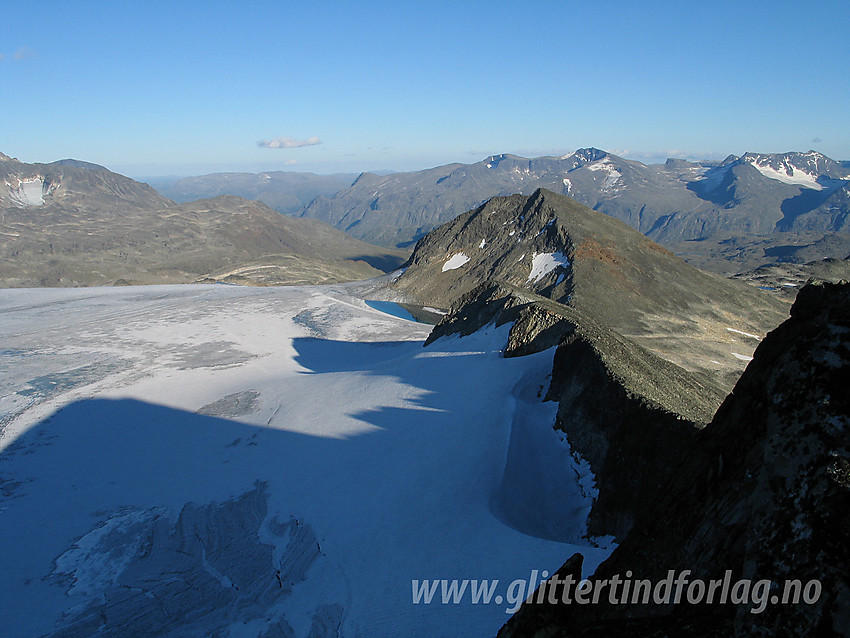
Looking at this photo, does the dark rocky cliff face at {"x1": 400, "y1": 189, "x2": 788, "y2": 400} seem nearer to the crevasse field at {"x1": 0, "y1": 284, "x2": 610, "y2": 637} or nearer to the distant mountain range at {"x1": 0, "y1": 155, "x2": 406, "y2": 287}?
the crevasse field at {"x1": 0, "y1": 284, "x2": 610, "y2": 637}

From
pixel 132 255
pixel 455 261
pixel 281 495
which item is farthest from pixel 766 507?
pixel 132 255

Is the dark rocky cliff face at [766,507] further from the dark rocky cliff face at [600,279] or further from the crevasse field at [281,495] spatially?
the dark rocky cliff face at [600,279]

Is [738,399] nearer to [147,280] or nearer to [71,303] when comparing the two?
[71,303]

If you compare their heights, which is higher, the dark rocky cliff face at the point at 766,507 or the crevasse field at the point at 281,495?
the dark rocky cliff face at the point at 766,507

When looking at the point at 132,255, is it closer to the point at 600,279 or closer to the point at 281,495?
the point at 600,279

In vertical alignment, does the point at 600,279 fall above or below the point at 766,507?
below

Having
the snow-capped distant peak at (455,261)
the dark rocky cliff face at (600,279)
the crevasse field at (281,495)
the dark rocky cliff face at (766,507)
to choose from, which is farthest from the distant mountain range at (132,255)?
the dark rocky cliff face at (766,507)

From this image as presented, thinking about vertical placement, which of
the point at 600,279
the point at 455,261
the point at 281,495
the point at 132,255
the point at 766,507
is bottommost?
the point at 281,495
